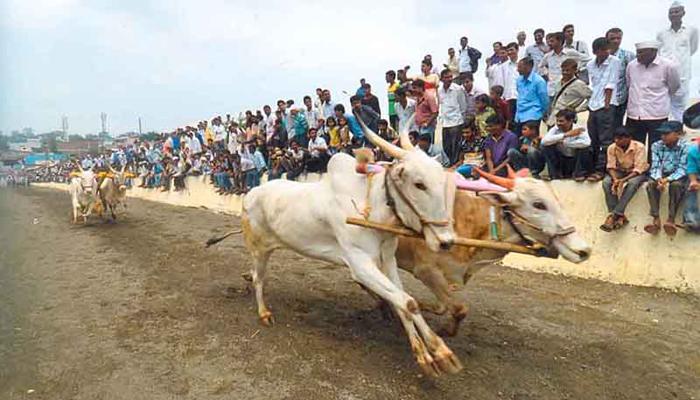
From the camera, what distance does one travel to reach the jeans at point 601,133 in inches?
287

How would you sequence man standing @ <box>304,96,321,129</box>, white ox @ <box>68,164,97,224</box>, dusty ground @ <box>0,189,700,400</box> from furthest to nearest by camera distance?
white ox @ <box>68,164,97,224</box>, man standing @ <box>304,96,321,129</box>, dusty ground @ <box>0,189,700,400</box>

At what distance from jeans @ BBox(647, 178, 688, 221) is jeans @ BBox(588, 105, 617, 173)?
0.95 meters

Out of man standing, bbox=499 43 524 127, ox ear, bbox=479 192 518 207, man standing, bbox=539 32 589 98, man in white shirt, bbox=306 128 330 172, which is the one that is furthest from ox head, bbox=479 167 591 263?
man in white shirt, bbox=306 128 330 172

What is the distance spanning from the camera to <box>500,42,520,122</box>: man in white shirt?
30.6 feet

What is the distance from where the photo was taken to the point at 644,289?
646 centimetres

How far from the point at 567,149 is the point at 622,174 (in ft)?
2.83

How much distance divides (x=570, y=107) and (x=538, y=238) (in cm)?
370

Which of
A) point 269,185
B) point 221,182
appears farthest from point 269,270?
point 221,182

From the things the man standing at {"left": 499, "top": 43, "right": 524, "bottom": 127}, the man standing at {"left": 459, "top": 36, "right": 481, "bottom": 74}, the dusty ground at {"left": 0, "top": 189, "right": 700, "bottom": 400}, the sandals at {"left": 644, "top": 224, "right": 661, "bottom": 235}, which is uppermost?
the man standing at {"left": 459, "top": 36, "right": 481, "bottom": 74}

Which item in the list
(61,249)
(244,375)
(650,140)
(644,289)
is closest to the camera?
(244,375)

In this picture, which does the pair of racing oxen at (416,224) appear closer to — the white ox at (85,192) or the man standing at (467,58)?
the man standing at (467,58)

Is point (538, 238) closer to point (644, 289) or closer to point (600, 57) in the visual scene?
point (644, 289)

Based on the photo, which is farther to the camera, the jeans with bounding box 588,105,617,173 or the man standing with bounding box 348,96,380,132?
the man standing with bounding box 348,96,380,132

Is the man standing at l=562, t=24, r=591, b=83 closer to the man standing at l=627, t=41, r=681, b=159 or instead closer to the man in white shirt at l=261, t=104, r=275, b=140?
the man standing at l=627, t=41, r=681, b=159
